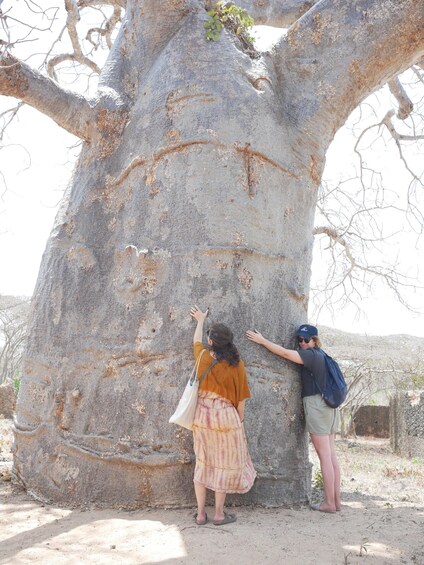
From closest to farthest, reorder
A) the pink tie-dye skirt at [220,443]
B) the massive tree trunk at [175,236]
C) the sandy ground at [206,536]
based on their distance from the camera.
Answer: the sandy ground at [206,536] → the pink tie-dye skirt at [220,443] → the massive tree trunk at [175,236]

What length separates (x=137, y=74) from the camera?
152 inches

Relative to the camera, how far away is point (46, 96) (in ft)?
11.8

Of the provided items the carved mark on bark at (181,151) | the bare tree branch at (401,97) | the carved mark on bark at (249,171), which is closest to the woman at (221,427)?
the carved mark on bark at (249,171)

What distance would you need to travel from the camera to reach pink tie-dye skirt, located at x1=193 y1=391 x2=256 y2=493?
271 centimetres

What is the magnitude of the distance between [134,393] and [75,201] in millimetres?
1380

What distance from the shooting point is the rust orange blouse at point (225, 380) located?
2766 mm

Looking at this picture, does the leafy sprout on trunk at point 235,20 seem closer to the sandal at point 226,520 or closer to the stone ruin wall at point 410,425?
the sandal at point 226,520

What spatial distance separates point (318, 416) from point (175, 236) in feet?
4.32

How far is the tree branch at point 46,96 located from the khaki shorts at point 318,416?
2249 millimetres

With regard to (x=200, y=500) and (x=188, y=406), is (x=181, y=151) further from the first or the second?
(x=200, y=500)

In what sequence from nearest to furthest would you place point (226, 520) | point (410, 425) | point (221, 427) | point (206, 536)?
point (206, 536)
point (226, 520)
point (221, 427)
point (410, 425)

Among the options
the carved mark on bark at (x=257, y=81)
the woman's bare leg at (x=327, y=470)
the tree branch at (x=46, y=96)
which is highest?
the carved mark on bark at (x=257, y=81)

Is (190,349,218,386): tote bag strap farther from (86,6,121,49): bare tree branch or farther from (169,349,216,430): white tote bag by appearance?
(86,6,121,49): bare tree branch

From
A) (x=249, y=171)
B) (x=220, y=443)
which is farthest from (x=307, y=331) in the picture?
(x=249, y=171)
